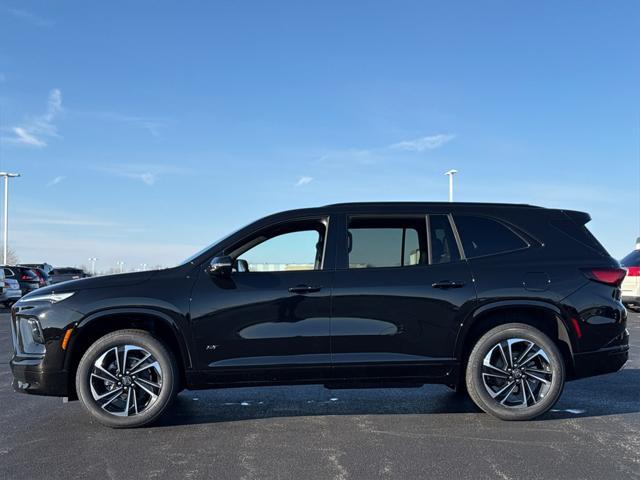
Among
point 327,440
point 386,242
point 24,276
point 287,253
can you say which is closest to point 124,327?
point 287,253

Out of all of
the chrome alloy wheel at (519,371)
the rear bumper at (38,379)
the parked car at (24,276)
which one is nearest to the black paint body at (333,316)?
the rear bumper at (38,379)

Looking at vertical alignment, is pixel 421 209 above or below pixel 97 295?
above

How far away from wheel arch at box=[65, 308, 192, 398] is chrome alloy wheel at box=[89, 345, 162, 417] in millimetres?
202

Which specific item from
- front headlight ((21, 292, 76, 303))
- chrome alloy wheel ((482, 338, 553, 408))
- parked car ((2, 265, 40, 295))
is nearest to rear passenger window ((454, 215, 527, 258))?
chrome alloy wheel ((482, 338, 553, 408))

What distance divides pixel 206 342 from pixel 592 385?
449 centimetres

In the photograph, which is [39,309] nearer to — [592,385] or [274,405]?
[274,405]

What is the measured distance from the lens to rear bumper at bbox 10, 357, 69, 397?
4.56m

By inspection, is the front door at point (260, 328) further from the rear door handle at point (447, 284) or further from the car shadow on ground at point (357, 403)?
the rear door handle at point (447, 284)

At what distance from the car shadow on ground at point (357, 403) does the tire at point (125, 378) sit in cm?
29

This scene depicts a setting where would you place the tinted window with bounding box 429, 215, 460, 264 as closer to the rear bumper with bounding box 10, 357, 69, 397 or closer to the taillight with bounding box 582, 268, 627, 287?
the taillight with bounding box 582, 268, 627, 287

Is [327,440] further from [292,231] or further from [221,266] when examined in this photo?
[292,231]

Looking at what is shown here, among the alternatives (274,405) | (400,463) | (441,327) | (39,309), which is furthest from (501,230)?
(39,309)

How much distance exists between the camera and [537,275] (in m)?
4.92

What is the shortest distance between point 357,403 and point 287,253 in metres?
1.70
